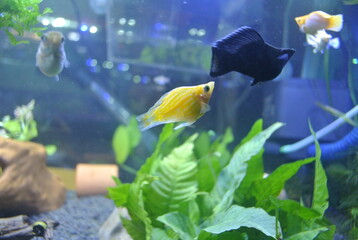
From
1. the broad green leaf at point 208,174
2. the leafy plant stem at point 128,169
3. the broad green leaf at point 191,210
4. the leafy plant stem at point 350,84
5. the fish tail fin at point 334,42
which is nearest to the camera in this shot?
the fish tail fin at point 334,42

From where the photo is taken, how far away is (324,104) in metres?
2.71

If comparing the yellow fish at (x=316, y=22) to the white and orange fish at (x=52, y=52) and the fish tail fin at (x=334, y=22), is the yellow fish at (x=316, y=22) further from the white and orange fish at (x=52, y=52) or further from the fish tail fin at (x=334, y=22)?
the white and orange fish at (x=52, y=52)

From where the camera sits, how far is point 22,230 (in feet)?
6.70

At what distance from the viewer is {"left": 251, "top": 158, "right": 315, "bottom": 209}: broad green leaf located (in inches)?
88.4

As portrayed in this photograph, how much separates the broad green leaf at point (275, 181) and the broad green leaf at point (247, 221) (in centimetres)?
47

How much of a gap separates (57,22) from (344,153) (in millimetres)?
2736

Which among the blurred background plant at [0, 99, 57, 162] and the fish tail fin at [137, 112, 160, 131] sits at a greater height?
the fish tail fin at [137, 112, 160, 131]

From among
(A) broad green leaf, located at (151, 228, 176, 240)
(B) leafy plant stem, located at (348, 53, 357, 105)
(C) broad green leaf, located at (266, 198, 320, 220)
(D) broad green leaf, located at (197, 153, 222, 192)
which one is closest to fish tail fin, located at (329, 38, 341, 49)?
(B) leafy plant stem, located at (348, 53, 357, 105)

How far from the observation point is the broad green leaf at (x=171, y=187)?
236 cm

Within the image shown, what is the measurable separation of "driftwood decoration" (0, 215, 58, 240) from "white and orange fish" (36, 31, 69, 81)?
1.03 metres

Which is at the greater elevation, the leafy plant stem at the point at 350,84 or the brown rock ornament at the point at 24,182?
the leafy plant stem at the point at 350,84

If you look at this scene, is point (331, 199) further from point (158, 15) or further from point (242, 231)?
point (158, 15)

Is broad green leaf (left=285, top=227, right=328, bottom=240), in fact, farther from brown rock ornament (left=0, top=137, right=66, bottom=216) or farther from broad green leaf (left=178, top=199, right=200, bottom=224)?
brown rock ornament (left=0, top=137, right=66, bottom=216)

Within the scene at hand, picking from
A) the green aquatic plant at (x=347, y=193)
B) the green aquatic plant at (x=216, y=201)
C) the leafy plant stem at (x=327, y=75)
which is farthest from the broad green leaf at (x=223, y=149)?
the leafy plant stem at (x=327, y=75)
